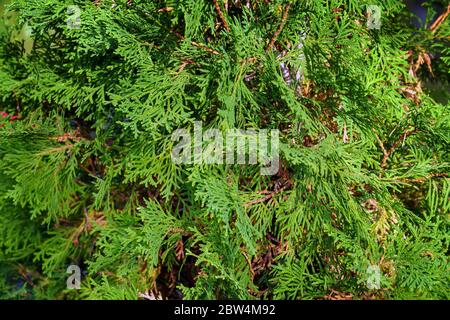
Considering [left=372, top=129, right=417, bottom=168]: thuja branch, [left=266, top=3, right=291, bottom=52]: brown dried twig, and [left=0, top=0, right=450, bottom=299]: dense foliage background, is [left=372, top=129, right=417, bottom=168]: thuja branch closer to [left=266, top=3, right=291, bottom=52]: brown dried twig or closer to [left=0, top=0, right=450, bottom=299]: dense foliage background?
[left=0, top=0, right=450, bottom=299]: dense foliage background

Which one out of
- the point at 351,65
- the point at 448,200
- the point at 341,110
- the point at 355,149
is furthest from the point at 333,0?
the point at 448,200

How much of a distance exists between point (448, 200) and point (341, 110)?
76cm

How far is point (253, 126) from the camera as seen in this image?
2.46 metres

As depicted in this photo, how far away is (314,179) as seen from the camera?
8.04 ft

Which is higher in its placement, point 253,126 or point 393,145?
point 393,145

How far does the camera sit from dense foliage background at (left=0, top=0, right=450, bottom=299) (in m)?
2.38

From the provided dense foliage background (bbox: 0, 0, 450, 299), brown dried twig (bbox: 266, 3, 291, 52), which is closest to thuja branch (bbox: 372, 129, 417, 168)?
dense foliage background (bbox: 0, 0, 450, 299)

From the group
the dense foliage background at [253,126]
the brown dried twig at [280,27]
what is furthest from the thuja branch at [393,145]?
the brown dried twig at [280,27]

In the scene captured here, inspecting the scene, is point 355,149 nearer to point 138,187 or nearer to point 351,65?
point 351,65

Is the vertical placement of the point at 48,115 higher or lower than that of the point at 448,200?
lower

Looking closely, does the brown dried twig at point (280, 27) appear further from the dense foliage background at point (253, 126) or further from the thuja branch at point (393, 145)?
the thuja branch at point (393, 145)

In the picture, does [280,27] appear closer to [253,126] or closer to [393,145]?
[253,126]

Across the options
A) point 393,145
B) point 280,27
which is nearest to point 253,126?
point 280,27
